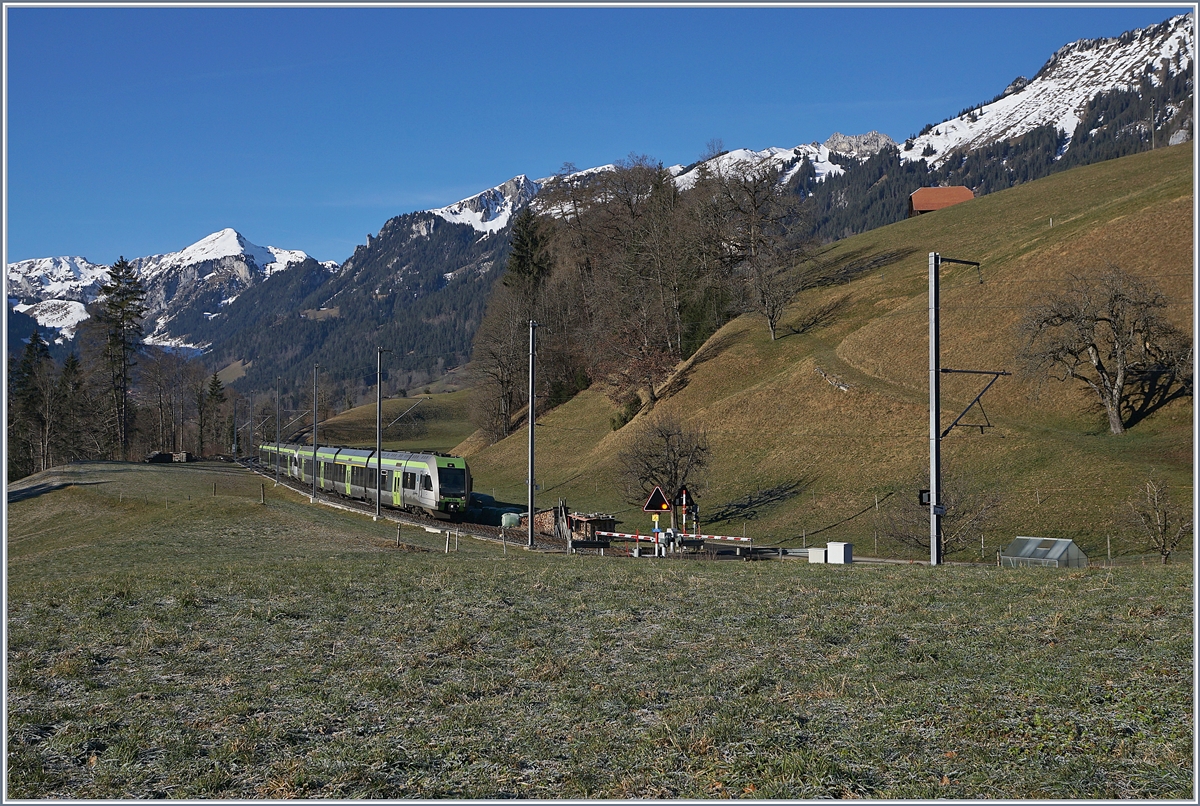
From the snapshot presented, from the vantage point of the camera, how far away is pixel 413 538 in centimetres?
3856

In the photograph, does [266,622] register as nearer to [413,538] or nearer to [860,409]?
[413,538]

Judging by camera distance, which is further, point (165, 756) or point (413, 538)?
point (413, 538)

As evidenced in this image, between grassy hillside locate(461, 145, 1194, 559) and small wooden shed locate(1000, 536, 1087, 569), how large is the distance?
5082 millimetres

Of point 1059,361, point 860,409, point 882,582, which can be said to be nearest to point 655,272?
point 860,409

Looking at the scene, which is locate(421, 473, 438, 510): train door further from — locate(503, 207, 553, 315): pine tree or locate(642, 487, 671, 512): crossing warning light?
locate(503, 207, 553, 315): pine tree

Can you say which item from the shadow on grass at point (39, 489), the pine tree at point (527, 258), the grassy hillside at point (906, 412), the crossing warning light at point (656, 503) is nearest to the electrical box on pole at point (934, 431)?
the crossing warning light at point (656, 503)

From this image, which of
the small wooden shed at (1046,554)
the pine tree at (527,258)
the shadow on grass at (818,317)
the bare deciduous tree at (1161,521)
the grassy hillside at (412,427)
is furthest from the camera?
the grassy hillside at (412,427)

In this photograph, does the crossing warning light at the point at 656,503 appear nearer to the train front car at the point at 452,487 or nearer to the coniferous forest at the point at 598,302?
the train front car at the point at 452,487

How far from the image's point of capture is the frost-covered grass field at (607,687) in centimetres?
721

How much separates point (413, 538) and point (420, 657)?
92.5ft

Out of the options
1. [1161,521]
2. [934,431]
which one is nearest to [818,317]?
[1161,521]

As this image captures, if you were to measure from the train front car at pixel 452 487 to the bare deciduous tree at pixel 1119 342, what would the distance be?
2816cm

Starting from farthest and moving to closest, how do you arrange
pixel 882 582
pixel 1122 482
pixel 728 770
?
pixel 1122 482 < pixel 882 582 < pixel 728 770

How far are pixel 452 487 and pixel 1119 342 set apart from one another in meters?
32.3
